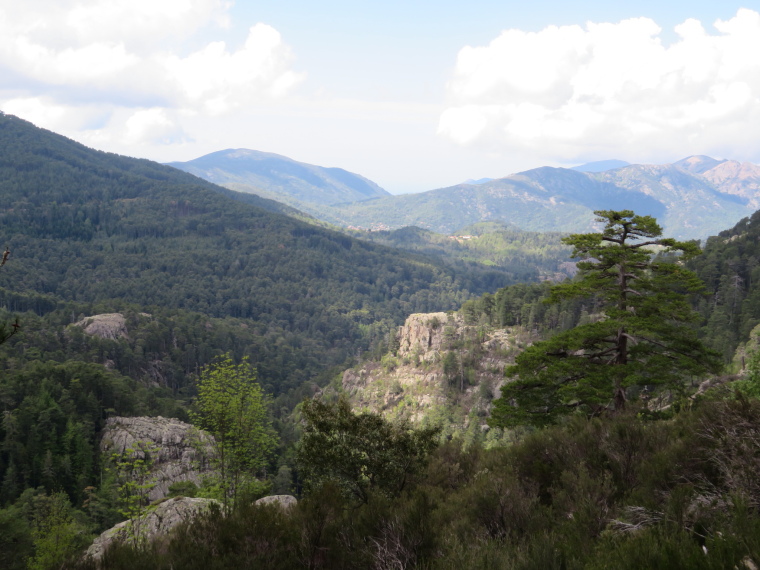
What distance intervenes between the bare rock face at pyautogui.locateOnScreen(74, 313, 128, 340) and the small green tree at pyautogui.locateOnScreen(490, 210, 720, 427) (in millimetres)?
129589

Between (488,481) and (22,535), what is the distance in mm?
31618

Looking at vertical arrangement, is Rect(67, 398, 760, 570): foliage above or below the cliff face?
above

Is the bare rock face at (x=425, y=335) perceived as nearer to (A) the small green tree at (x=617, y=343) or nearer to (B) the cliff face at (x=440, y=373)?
(B) the cliff face at (x=440, y=373)

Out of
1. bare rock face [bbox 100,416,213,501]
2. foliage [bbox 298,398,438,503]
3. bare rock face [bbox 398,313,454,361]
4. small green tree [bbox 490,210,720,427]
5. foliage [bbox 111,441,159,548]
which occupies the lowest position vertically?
bare rock face [bbox 100,416,213,501]

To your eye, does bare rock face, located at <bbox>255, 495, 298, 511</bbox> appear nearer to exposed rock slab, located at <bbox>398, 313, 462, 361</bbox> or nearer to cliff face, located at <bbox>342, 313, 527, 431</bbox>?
cliff face, located at <bbox>342, 313, 527, 431</bbox>

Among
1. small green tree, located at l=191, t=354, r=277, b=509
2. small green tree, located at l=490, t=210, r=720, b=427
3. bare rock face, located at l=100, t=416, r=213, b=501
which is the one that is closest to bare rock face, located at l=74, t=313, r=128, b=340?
bare rock face, located at l=100, t=416, r=213, b=501

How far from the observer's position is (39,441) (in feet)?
197

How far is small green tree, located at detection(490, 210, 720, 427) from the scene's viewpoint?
18688 mm

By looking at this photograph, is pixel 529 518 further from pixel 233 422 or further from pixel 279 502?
pixel 233 422

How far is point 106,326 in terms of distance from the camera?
129250 millimetres

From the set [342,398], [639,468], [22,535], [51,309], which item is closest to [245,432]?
[342,398]

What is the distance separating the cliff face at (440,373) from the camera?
88.1 metres

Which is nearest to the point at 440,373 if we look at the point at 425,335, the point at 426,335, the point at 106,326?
the point at 426,335

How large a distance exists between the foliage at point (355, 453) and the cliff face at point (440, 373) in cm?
6459
